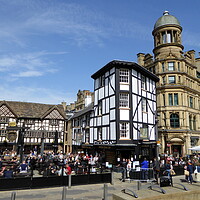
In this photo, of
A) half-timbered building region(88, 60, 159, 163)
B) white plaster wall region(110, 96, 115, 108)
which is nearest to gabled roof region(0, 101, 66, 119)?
half-timbered building region(88, 60, 159, 163)

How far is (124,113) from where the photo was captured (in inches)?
810

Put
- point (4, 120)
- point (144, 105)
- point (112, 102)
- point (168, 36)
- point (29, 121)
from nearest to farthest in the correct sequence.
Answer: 1. point (112, 102)
2. point (144, 105)
3. point (168, 36)
4. point (4, 120)
5. point (29, 121)

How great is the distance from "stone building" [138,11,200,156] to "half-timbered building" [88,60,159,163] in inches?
260

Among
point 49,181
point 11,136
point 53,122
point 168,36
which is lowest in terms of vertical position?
point 49,181

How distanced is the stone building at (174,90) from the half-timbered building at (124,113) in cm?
662

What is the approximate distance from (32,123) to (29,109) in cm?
341

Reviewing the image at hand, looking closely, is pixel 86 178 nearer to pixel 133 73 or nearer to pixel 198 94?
pixel 133 73

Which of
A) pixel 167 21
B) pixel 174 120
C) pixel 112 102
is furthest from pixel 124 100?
pixel 167 21

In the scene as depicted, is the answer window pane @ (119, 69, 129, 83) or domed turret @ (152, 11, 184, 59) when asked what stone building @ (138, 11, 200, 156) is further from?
window pane @ (119, 69, 129, 83)

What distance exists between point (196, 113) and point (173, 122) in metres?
6.05

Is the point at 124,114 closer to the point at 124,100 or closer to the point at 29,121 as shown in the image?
the point at 124,100

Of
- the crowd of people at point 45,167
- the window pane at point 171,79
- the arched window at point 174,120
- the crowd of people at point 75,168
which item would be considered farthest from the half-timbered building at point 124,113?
the window pane at point 171,79

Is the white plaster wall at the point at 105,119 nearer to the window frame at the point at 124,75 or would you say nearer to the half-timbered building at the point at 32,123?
the window frame at the point at 124,75

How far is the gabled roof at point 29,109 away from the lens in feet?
125
